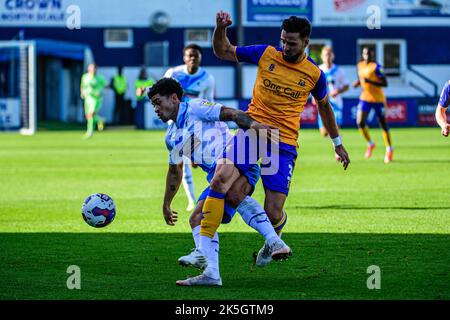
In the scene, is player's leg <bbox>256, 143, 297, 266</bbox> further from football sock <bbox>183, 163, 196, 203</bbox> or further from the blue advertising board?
the blue advertising board

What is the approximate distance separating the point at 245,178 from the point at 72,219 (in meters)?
5.06

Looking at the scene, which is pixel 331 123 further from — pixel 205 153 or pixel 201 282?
pixel 201 282

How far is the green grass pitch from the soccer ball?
327 millimetres

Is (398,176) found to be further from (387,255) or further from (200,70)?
(387,255)

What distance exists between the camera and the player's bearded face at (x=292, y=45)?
8.83 m

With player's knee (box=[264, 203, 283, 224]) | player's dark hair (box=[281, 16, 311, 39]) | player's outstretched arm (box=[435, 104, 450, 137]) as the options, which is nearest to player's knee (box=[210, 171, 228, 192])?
player's knee (box=[264, 203, 283, 224])

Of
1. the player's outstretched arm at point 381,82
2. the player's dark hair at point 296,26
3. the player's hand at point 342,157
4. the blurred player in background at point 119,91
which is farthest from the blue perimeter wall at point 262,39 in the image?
the player's dark hair at point 296,26

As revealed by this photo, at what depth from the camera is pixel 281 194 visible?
9.32 m

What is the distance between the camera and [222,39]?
29.7ft

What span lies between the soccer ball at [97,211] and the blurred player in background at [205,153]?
1.23 m

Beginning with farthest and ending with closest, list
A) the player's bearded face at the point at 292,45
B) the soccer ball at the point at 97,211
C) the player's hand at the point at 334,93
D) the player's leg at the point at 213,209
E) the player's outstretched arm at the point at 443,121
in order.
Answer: the player's hand at the point at 334,93
the player's outstretched arm at the point at 443,121
the soccer ball at the point at 97,211
the player's bearded face at the point at 292,45
the player's leg at the point at 213,209

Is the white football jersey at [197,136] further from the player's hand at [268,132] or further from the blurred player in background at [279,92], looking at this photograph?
the blurred player in background at [279,92]

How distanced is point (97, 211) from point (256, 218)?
204 cm
